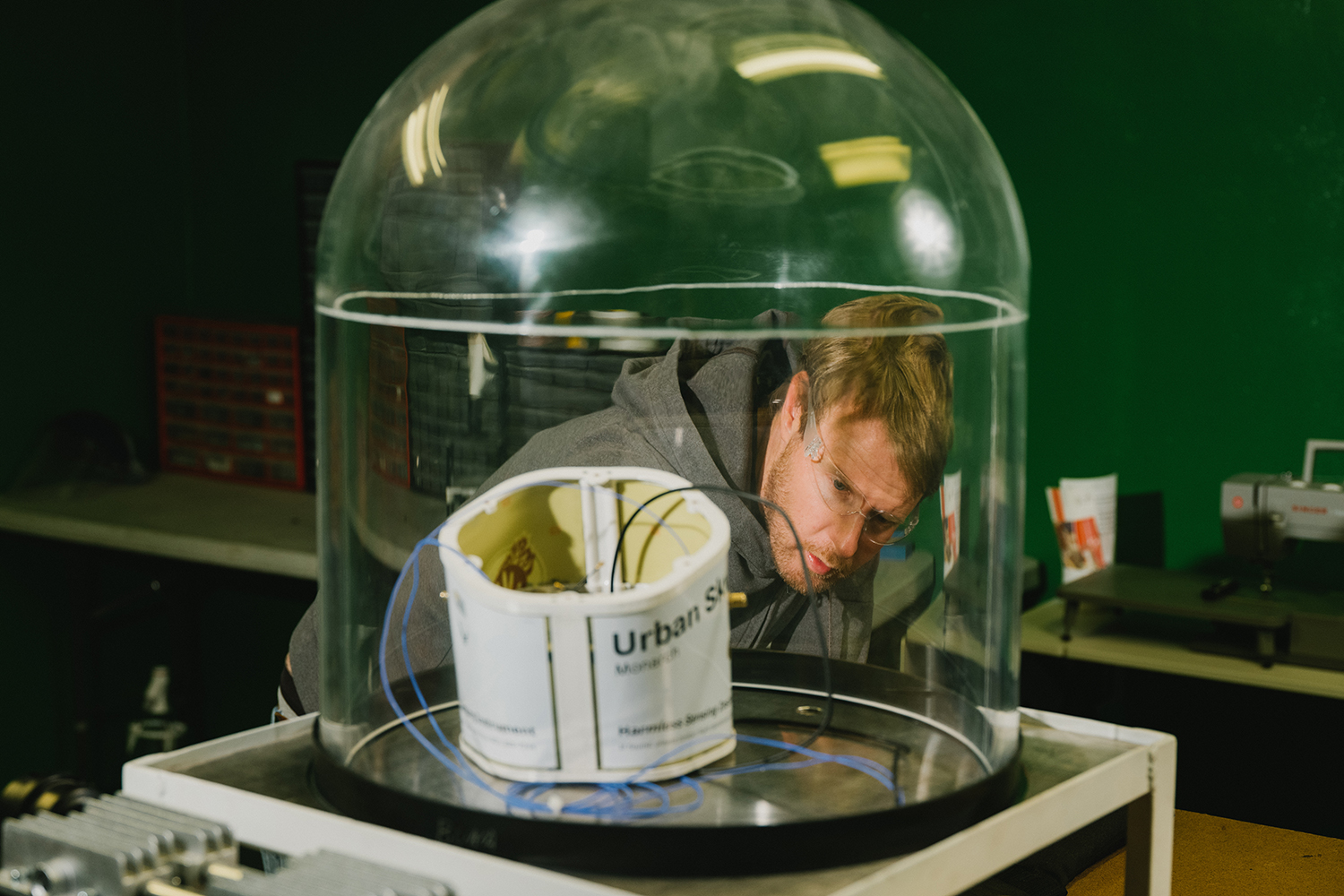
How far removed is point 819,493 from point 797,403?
0.11 meters

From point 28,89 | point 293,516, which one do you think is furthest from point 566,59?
point 28,89

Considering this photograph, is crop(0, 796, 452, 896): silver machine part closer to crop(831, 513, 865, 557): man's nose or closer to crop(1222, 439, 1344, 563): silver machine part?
crop(831, 513, 865, 557): man's nose

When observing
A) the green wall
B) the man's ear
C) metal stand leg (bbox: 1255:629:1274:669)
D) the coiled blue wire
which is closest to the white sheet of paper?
the green wall

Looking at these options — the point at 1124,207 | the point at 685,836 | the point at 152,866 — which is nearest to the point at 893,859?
the point at 685,836

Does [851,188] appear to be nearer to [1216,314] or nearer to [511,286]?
[511,286]

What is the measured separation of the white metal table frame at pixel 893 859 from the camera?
68 centimetres

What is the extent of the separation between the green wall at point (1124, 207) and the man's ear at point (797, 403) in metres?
1.32

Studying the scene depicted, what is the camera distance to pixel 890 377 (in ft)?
4.26

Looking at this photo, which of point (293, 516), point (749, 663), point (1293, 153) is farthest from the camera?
point (293, 516)

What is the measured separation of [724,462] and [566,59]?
0.50 meters

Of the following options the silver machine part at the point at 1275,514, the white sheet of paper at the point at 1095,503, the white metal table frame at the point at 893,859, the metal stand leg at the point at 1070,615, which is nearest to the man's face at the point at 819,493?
the white metal table frame at the point at 893,859

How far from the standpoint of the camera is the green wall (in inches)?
90.7

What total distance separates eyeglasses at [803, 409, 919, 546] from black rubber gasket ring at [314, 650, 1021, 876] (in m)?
0.51

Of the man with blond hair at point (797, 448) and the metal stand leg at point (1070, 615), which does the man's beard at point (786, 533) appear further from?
the metal stand leg at point (1070, 615)
